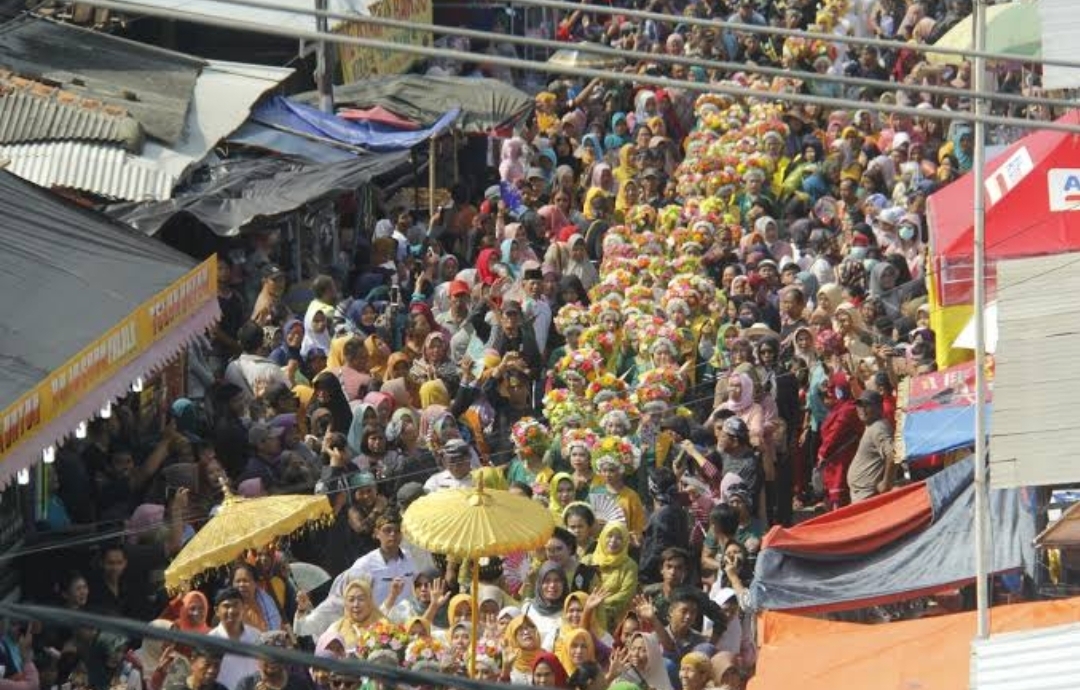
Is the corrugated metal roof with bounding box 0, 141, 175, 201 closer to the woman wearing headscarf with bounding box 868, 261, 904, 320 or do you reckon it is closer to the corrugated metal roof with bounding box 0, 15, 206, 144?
the corrugated metal roof with bounding box 0, 15, 206, 144

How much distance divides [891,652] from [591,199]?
1097 cm

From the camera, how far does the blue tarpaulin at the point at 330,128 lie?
936 inches

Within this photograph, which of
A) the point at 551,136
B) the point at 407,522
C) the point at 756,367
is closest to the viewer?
the point at 407,522

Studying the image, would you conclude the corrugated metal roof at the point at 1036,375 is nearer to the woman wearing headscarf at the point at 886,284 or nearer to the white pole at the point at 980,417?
the white pole at the point at 980,417

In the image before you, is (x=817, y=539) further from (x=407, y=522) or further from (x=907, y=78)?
(x=907, y=78)

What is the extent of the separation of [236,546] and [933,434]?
172 inches

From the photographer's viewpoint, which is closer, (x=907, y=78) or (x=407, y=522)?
(x=407, y=522)

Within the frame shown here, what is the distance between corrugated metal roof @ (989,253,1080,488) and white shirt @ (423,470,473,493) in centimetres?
324

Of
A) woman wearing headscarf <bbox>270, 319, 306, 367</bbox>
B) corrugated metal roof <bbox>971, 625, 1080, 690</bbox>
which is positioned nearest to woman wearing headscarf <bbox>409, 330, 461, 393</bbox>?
woman wearing headscarf <bbox>270, 319, 306, 367</bbox>

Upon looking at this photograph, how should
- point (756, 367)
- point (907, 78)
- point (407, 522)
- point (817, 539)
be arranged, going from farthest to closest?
1. point (907, 78)
2. point (756, 367)
3. point (817, 539)
4. point (407, 522)

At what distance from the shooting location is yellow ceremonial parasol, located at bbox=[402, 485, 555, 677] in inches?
548

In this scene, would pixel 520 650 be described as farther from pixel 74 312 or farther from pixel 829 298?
pixel 829 298

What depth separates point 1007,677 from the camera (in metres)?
11.7

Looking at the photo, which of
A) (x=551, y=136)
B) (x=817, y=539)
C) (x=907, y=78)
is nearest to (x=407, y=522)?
(x=817, y=539)
